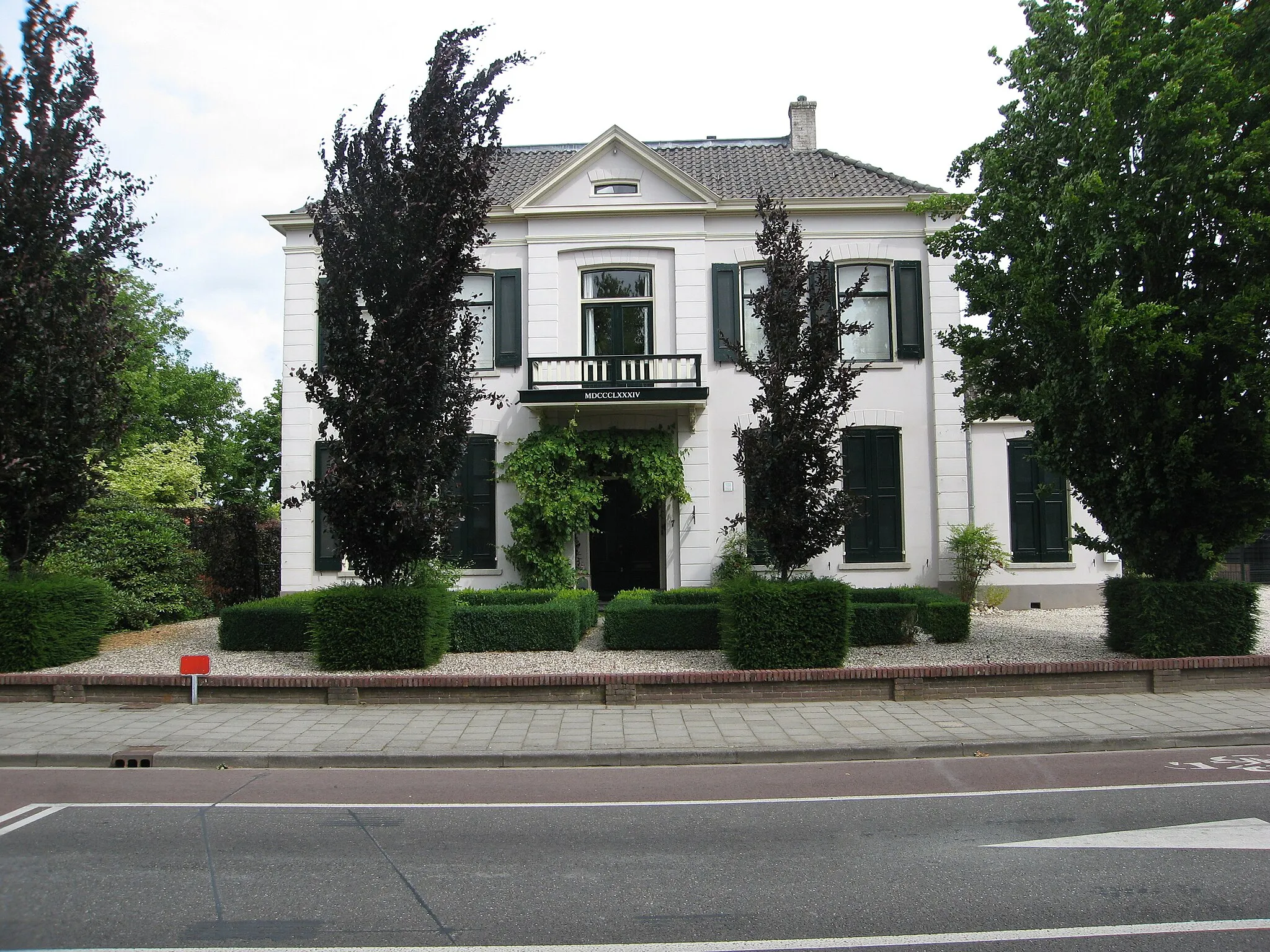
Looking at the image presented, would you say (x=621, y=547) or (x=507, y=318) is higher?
(x=507, y=318)

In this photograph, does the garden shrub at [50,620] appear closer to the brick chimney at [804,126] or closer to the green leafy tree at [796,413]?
the green leafy tree at [796,413]

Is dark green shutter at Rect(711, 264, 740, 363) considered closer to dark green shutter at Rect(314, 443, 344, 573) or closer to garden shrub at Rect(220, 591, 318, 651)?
dark green shutter at Rect(314, 443, 344, 573)

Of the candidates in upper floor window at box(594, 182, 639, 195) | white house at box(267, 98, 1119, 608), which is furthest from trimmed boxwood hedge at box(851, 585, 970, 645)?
upper floor window at box(594, 182, 639, 195)

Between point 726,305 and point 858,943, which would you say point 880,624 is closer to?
point 726,305

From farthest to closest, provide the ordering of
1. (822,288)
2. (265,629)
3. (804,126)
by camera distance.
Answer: (804,126) < (265,629) < (822,288)

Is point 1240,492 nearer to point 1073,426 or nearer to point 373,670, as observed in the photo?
point 1073,426

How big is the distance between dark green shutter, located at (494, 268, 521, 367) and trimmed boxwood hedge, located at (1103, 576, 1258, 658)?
12.2m

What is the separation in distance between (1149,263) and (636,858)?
10.1 m

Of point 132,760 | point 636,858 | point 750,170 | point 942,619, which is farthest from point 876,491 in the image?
point 132,760

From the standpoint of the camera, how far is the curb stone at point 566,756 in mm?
8008

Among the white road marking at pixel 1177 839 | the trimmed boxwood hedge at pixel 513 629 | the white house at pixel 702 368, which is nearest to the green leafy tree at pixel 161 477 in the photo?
the white house at pixel 702 368

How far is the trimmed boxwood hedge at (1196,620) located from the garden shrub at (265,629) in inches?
463

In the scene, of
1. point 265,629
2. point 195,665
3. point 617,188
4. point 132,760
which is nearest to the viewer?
point 132,760

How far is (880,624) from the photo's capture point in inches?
516
